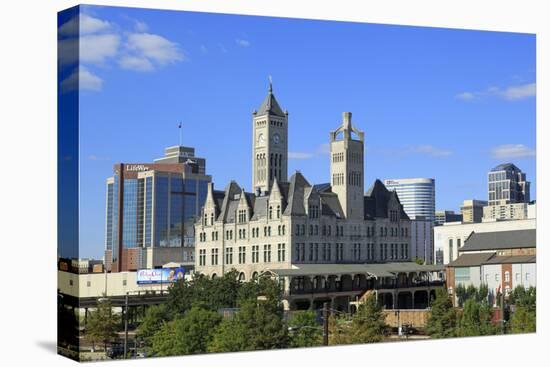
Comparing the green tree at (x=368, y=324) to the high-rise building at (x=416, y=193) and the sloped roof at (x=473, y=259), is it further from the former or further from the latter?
the sloped roof at (x=473, y=259)

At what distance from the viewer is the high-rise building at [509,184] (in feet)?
97.1

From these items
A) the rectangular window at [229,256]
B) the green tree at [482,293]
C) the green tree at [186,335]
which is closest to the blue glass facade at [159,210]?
the rectangular window at [229,256]

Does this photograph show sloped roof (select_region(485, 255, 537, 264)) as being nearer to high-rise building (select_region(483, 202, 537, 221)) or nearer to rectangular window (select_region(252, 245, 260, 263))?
high-rise building (select_region(483, 202, 537, 221))

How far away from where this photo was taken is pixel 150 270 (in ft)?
87.6

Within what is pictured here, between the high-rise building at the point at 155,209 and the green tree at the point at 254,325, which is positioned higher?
the high-rise building at the point at 155,209

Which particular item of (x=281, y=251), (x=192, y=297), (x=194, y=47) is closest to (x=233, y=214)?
(x=281, y=251)

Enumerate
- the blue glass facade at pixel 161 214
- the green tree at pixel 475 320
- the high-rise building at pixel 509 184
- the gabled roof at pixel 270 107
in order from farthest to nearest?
1. the high-rise building at pixel 509 184
2. the green tree at pixel 475 320
3. the blue glass facade at pixel 161 214
4. the gabled roof at pixel 270 107

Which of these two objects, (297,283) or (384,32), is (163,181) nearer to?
(297,283)

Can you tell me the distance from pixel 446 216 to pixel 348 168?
347 cm

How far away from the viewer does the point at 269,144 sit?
28.0 metres

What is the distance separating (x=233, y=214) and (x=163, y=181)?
3.72 m

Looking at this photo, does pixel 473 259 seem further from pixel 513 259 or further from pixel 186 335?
pixel 186 335

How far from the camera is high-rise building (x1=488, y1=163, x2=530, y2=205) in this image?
29.6 meters

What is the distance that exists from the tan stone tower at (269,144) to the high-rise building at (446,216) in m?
5.04
